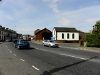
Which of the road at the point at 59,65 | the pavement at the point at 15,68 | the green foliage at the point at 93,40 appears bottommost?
the pavement at the point at 15,68

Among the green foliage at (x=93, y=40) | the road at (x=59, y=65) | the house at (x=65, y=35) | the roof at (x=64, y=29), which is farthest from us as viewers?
the roof at (x=64, y=29)

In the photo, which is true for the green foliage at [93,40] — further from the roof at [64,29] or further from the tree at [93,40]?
the roof at [64,29]

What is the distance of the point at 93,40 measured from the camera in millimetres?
47156

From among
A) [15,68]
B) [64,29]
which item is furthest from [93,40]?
[64,29]

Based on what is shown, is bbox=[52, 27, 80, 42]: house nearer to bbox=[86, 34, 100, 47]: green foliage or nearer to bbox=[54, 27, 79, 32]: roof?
bbox=[54, 27, 79, 32]: roof

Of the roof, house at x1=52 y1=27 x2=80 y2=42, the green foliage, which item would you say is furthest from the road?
the roof

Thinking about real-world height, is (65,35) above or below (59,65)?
above

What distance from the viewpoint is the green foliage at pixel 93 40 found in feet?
152

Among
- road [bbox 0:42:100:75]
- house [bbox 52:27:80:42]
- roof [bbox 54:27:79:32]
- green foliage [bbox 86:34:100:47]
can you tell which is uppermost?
roof [bbox 54:27:79:32]

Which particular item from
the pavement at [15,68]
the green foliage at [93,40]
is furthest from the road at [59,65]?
the green foliage at [93,40]

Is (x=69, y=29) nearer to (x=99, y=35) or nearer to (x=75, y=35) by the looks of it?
(x=75, y=35)

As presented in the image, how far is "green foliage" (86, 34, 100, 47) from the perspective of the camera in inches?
1826

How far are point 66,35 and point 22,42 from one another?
47.2 m

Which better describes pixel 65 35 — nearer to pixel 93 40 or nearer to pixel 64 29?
pixel 64 29
